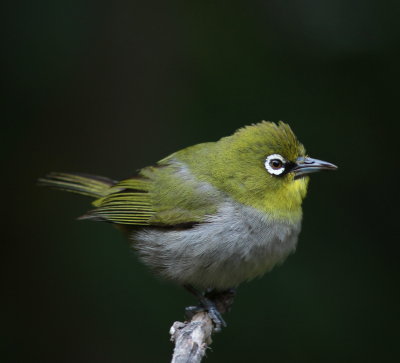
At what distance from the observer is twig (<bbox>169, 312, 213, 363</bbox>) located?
12.1 ft

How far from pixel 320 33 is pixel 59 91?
2718 millimetres

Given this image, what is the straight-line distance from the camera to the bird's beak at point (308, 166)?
187 inches

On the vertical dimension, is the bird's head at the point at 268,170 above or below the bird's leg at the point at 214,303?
above

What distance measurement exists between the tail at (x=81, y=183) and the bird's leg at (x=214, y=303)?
1250mm

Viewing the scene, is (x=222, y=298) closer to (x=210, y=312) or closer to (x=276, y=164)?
(x=210, y=312)

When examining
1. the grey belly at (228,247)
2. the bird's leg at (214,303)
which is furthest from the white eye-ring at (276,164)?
the bird's leg at (214,303)

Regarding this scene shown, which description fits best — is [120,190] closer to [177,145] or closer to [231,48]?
[177,145]

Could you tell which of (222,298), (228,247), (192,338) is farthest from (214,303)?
(192,338)

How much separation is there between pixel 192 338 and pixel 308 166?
1587 mm

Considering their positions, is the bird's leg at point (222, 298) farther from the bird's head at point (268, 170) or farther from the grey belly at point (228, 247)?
the bird's head at point (268, 170)

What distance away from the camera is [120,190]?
5.36 meters

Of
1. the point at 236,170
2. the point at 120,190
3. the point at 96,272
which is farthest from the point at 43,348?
the point at 236,170

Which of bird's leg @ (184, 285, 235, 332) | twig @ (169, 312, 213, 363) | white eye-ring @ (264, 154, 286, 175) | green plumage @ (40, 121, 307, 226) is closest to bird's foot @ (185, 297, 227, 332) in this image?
bird's leg @ (184, 285, 235, 332)

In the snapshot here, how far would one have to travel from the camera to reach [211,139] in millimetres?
6531
